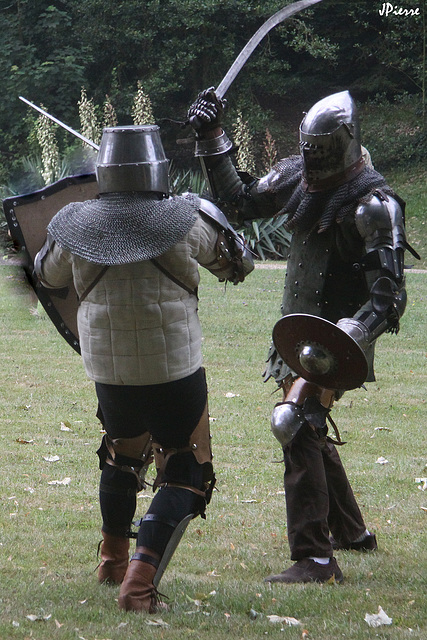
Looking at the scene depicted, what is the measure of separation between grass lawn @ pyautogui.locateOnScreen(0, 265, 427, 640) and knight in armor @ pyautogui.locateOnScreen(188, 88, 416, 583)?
246mm

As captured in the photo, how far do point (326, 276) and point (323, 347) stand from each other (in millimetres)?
427

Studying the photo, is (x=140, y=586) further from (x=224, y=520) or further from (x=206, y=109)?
(x=206, y=109)

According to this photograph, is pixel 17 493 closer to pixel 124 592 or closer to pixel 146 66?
pixel 124 592

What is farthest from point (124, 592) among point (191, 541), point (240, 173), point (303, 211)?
point (240, 173)

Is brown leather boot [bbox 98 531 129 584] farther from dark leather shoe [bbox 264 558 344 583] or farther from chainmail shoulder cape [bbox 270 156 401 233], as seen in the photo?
chainmail shoulder cape [bbox 270 156 401 233]

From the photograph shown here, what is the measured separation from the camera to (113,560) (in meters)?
3.38

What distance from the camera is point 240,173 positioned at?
405cm

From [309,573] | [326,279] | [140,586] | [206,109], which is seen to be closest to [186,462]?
[140,586]

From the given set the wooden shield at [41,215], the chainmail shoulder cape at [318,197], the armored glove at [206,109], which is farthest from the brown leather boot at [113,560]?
the armored glove at [206,109]

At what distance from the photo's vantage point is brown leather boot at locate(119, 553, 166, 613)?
3.03 m

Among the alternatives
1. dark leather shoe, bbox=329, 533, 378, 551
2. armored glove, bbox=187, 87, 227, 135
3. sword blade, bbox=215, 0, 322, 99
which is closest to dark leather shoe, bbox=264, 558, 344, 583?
dark leather shoe, bbox=329, 533, 378, 551

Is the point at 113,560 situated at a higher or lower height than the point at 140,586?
lower

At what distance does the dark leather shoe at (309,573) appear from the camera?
345cm

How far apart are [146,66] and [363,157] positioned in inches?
804
